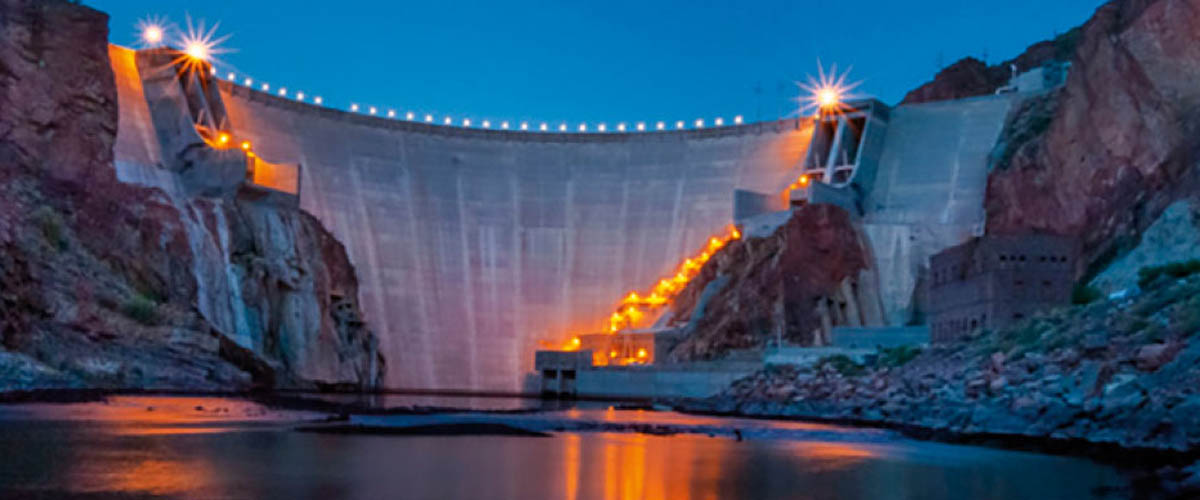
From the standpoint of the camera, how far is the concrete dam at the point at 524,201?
68.6 m

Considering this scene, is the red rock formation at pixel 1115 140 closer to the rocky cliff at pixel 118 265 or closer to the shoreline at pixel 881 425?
the shoreline at pixel 881 425

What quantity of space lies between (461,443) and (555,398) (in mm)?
39752

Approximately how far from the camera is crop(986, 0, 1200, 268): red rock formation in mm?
51406

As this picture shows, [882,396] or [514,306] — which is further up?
[514,306]

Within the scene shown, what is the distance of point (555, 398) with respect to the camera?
6244 cm

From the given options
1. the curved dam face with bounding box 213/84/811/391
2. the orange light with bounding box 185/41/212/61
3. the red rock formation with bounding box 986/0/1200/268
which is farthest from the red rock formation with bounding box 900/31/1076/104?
the orange light with bounding box 185/41/212/61

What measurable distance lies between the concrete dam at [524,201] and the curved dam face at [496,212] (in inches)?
3.8

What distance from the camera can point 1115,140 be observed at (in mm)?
55969

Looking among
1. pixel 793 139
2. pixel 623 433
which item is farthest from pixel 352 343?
pixel 623 433

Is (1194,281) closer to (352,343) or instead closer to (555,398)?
(555,398)

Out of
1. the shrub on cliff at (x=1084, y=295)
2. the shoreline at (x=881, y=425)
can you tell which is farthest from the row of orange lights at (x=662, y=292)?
the shrub on cliff at (x=1084, y=295)

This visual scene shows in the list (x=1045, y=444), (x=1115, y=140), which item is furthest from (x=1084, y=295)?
(x=1045, y=444)

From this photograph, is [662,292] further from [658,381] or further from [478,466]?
[478,466]

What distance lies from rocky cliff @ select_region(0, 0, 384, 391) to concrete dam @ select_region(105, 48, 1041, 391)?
20.9ft
